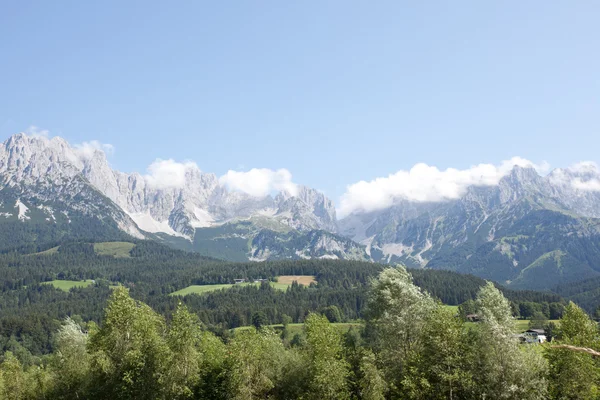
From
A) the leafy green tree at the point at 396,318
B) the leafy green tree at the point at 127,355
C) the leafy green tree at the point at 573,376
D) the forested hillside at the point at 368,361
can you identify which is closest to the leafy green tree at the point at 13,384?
the forested hillside at the point at 368,361

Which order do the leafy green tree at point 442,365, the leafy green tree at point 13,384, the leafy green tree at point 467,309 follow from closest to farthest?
1. the leafy green tree at point 442,365
2. the leafy green tree at point 467,309
3. the leafy green tree at point 13,384

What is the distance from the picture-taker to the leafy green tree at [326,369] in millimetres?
Answer: 58469

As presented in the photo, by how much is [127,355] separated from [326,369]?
2756cm

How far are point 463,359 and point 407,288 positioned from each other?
45.1ft

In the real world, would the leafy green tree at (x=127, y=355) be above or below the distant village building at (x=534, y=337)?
above

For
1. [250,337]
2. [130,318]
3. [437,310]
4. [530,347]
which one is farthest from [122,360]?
[530,347]

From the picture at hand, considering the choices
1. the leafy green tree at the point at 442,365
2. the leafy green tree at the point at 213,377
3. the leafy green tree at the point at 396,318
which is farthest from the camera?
the leafy green tree at the point at 213,377

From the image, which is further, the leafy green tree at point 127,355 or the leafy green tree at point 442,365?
the leafy green tree at point 127,355

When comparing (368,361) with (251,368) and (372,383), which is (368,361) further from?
(251,368)

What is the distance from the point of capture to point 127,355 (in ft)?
212

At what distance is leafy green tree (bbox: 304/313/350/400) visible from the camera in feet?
192

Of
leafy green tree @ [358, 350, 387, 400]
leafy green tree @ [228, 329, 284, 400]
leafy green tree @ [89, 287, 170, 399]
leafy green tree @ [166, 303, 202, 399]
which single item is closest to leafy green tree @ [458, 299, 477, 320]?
leafy green tree @ [358, 350, 387, 400]

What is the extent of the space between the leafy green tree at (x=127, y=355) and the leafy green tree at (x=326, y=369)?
64.9 ft

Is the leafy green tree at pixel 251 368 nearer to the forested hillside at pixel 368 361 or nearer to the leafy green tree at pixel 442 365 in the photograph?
the forested hillside at pixel 368 361
